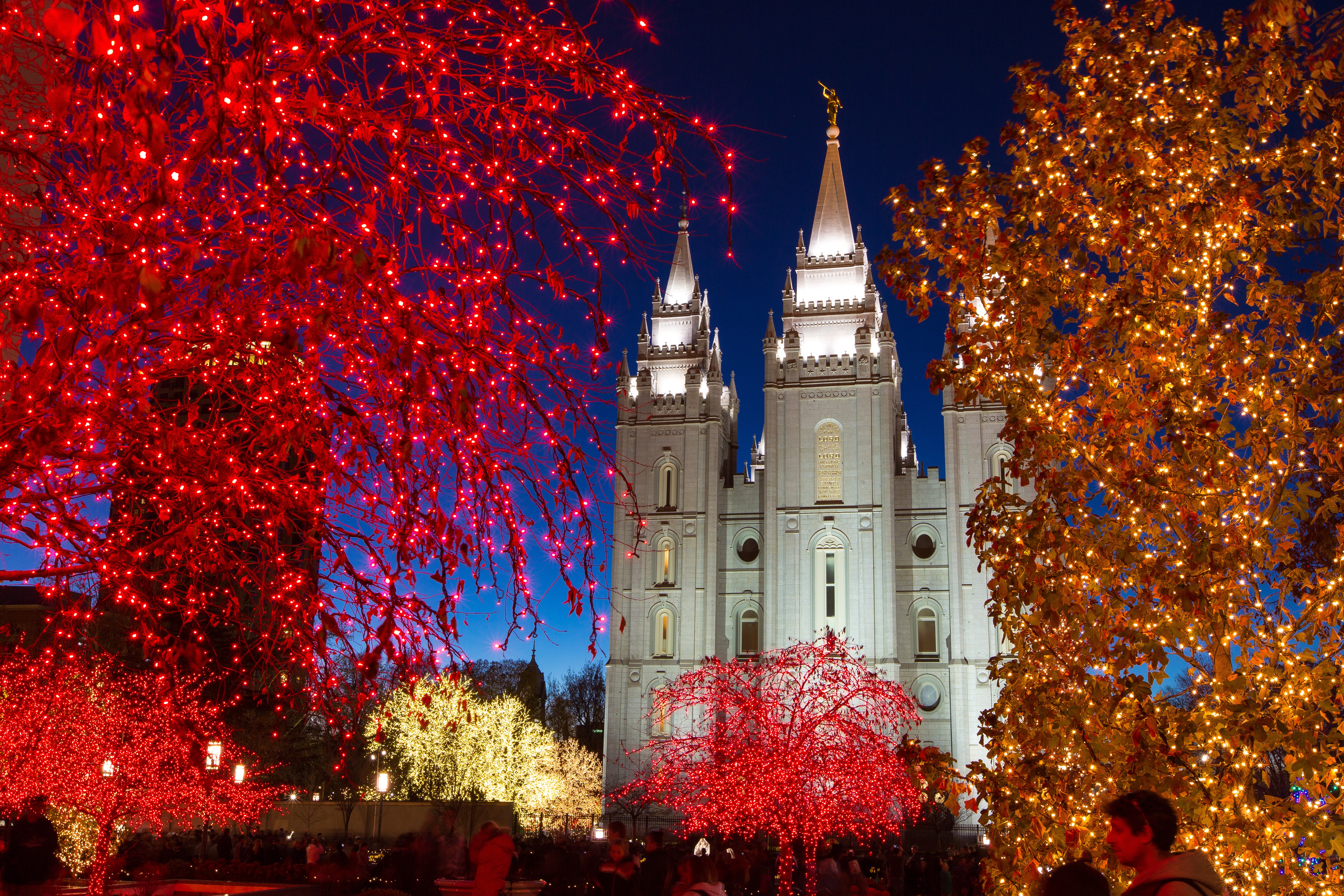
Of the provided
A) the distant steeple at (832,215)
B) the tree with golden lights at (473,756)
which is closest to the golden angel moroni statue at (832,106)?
the distant steeple at (832,215)

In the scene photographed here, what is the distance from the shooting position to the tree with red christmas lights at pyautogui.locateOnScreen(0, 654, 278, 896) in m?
14.5

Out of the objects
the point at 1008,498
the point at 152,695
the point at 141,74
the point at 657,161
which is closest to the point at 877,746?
the point at 152,695

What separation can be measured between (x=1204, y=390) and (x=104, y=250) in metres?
4.94

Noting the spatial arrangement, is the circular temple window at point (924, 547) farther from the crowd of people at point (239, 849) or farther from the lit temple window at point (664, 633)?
the crowd of people at point (239, 849)

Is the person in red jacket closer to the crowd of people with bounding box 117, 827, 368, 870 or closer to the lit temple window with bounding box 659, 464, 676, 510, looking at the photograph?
the crowd of people with bounding box 117, 827, 368, 870

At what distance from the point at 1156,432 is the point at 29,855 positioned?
8365 millimetres

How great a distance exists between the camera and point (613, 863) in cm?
888

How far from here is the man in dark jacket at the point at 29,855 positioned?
26.8 ft

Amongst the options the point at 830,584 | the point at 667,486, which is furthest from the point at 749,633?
the point at 667,486

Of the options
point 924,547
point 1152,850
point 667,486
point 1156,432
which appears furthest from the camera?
point 667,486

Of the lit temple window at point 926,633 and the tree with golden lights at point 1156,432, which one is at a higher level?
the lit temple window at point 926,633

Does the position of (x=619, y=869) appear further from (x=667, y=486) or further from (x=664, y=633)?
(x=667, y=486)

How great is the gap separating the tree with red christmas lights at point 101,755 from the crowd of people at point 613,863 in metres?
0.82

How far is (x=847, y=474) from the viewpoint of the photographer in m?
44.1
